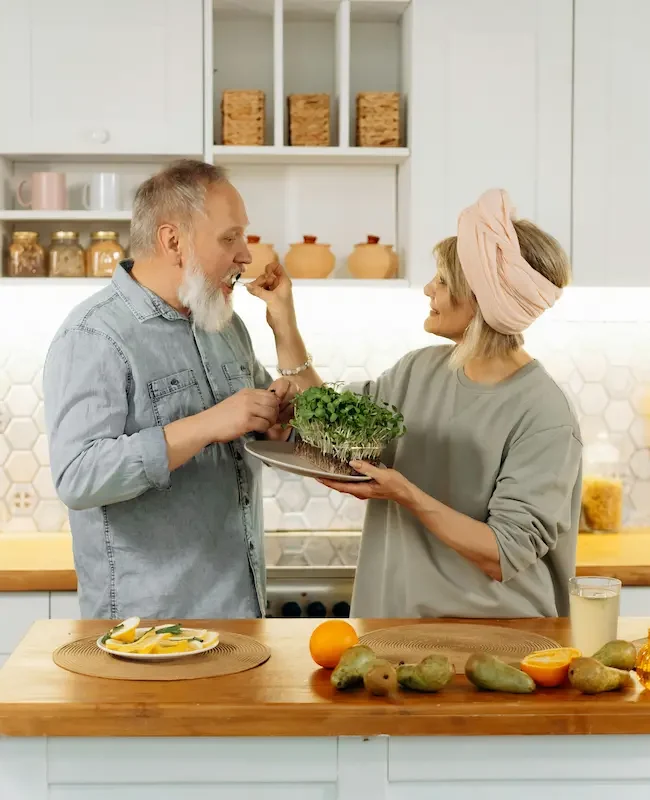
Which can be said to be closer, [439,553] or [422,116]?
[439,553]

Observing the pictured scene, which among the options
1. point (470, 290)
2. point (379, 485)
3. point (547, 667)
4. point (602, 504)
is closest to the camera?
point (547, 667)

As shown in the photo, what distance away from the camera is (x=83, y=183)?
3270 millimetres

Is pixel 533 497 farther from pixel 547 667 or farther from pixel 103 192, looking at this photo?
pixel 103 192

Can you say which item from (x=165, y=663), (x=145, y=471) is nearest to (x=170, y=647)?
(x=165, y=663)

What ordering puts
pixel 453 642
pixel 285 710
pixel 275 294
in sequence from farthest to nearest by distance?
pixel 275 294 → pixel 453 642 → pixel 285 710

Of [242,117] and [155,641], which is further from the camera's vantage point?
[242,117]

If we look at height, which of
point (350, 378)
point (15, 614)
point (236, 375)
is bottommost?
point (15, 614)

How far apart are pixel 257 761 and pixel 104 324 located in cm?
101

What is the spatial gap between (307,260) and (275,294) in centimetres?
59

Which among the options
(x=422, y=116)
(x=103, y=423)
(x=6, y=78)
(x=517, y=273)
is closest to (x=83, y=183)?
(x=6, y=78)

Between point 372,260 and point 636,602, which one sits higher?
point 372,260

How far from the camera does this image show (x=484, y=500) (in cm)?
216

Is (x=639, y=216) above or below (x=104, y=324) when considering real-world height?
above

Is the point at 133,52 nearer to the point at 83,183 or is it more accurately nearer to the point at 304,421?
the point at 83,183
